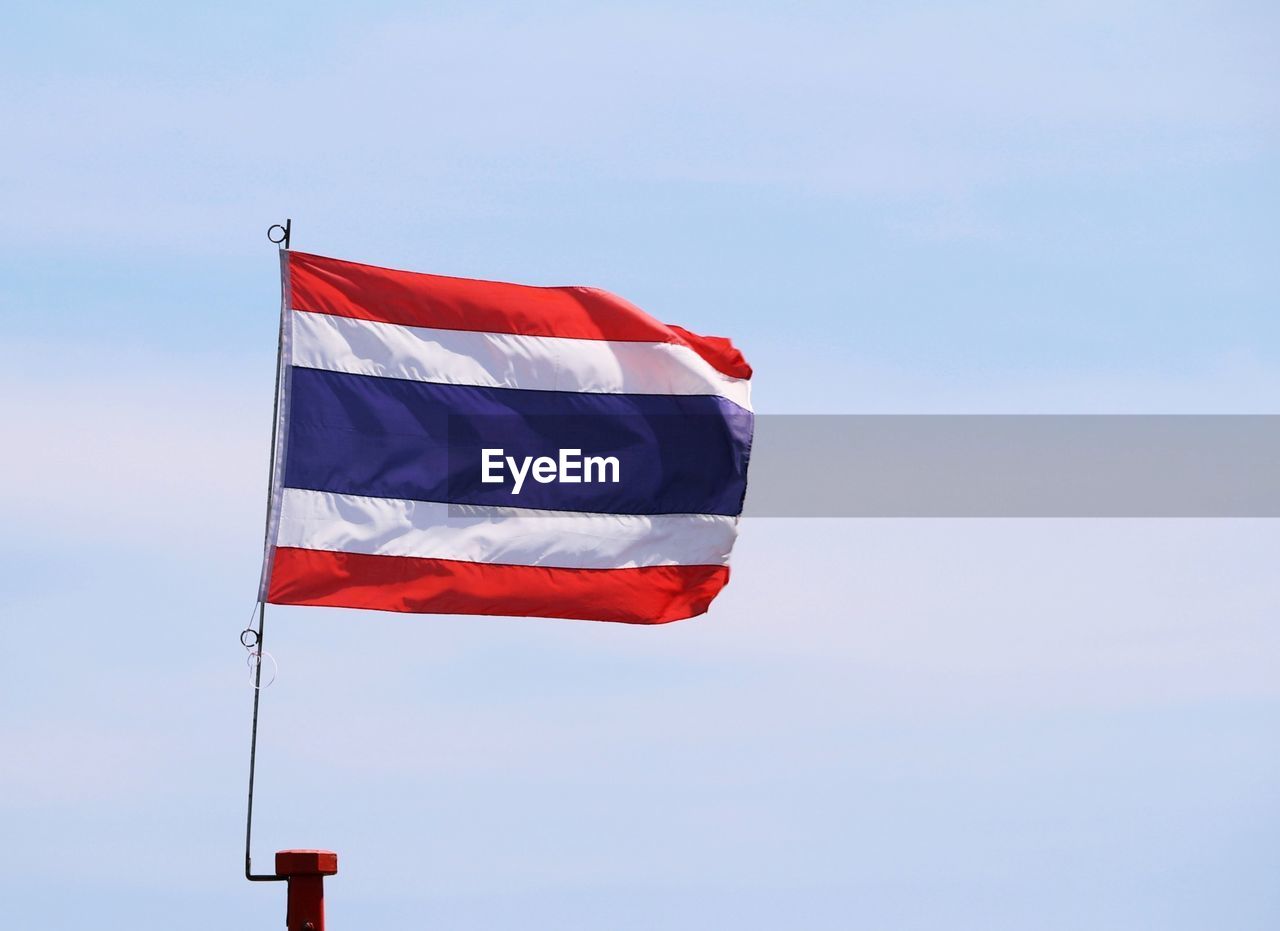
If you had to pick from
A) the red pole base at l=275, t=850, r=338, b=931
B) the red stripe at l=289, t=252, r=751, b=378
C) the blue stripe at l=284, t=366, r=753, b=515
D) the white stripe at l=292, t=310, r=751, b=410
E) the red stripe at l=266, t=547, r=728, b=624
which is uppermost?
the red stripe at l=289, t=252, r=751, b=378

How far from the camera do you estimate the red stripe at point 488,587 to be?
26297 millimetres

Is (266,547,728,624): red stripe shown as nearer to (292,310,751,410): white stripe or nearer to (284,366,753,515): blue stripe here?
(284,366,753,515): blue stripe

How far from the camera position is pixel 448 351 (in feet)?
92.4

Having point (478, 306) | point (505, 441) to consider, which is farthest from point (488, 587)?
point (478, 306)

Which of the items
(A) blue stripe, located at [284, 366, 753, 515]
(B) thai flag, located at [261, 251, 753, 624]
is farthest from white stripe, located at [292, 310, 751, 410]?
(A) blue stripe, located at [284, 366, 753, 515]

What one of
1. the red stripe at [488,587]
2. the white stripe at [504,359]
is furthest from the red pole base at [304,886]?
the white stripe at [504,359]

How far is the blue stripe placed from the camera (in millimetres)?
26953

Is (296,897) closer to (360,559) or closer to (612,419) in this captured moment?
(360,559)

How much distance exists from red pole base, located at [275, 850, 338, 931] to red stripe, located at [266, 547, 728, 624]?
9.60 feet

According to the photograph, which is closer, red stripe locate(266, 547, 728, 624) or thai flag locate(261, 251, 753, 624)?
red stripe locate(266, 547, 728, 624)

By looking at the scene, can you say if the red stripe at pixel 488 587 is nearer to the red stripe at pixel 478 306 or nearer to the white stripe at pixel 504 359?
the white stripe at pixel 504 359

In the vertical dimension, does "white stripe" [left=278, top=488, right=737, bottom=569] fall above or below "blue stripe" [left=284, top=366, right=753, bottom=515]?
below

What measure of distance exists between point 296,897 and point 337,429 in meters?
5.45

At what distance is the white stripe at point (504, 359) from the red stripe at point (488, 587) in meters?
2.23
